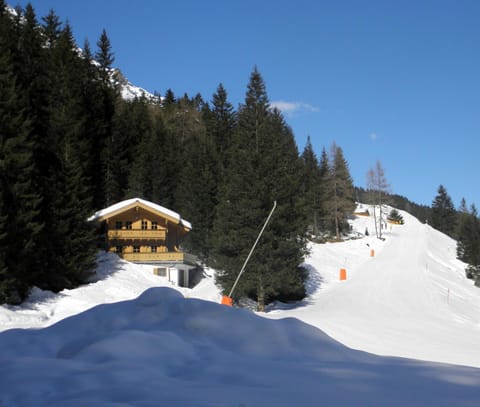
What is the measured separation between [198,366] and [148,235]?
3297 cm

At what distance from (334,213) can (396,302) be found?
4004cm

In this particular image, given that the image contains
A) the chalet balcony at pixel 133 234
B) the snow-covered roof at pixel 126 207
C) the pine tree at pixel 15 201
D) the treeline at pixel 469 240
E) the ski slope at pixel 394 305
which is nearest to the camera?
the ski slope at pixel 394 305

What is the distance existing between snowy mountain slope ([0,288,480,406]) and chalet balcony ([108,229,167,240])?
99.3 feet

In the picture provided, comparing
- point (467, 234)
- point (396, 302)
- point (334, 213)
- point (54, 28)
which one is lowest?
point (396, 302)

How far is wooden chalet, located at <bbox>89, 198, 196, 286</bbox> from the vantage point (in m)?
35.2

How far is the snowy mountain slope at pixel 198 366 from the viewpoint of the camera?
3527 mm

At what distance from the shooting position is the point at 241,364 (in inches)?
182

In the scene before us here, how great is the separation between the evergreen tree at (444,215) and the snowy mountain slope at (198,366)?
10158cm

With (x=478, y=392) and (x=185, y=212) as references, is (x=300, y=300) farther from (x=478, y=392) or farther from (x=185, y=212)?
(x=478, y=392)

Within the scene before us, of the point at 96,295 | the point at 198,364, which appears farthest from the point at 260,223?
the point at 198,364

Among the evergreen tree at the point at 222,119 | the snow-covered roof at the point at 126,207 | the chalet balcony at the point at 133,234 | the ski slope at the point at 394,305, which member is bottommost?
the ski slope at the point at 394,305

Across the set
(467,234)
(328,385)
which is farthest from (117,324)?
(467,234)

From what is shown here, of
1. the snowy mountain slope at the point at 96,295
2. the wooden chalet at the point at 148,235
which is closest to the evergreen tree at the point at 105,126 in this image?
the wooden chalet at the point at 148,235

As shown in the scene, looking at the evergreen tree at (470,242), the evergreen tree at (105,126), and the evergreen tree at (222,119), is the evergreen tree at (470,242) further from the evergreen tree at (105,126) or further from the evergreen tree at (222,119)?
the evergreen tree at (105,126)
